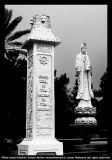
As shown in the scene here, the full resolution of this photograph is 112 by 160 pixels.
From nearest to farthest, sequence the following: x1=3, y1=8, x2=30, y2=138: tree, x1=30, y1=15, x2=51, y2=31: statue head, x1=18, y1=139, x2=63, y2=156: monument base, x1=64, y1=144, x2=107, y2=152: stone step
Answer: x1=18, y1=139, x2=63, y2=156: monument base < x1=30, y1=15, x2=51, y2=31: statue head < x1=64, y1=144, x2=107, y2=152: stone step < x1=3, y1=8, x2=30, y2=138: tree

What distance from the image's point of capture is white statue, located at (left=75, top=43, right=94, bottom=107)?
12.0 metres

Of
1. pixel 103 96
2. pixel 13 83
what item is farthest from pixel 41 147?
pixel 103 96

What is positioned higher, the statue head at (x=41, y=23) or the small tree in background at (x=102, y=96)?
the statue head at (x=41, y=23)

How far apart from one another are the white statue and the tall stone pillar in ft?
15.5

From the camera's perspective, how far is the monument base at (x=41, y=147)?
658 cm

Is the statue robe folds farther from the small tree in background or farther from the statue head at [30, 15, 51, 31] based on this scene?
the small tree in background

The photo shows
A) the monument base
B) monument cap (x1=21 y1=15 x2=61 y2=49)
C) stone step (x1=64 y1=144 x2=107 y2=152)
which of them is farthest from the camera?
stone step (x1=64 y1=144 x2=107 y2=152)

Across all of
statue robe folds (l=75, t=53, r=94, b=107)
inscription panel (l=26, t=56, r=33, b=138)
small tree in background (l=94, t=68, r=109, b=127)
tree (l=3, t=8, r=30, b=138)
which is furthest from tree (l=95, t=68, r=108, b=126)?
inscription panel (l=26, t=56, r=33, b=138)

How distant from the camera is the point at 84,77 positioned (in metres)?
12.1

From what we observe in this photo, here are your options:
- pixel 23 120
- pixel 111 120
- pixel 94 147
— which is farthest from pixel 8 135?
pixel 111 120

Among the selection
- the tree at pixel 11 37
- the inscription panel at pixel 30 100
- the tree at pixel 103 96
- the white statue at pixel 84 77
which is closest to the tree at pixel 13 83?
the tree at pixel 11 37

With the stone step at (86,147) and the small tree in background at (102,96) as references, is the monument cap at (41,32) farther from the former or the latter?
the small tree in background at (102,96)

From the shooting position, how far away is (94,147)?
9836mm

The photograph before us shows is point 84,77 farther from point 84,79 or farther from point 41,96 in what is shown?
point 41,96
